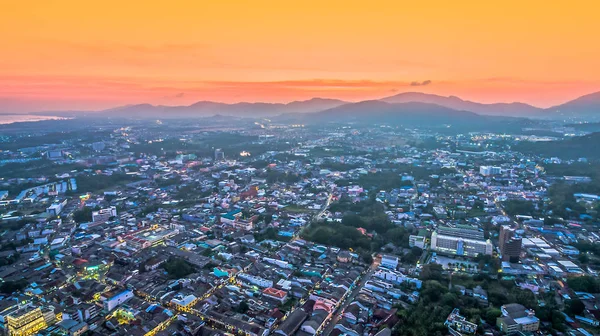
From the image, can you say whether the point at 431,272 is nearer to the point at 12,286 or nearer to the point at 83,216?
the point at 12,286

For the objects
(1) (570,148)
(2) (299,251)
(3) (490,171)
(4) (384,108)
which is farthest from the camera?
(4) (384,108)

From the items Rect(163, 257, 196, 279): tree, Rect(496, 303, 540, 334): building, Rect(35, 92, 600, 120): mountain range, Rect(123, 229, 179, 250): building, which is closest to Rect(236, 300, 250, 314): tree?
Rect(163, 257, 196, 279): tree

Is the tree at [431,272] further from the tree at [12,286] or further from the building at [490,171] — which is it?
the building at [490,171]

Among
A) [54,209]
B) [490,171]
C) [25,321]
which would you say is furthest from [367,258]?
[490,171]

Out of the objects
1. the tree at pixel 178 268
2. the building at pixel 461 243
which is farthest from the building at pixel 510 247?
the tree at pixel 178 268

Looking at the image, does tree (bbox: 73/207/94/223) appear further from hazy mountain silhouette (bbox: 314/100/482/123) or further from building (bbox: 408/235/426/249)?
hazy mountain silhouette (bbox: 314/100/482/123)

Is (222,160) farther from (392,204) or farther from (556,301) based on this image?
(556,301)
